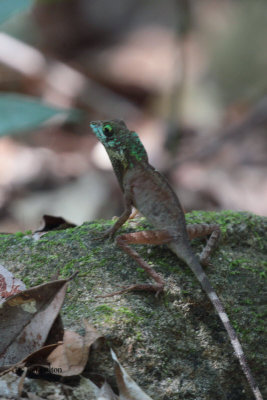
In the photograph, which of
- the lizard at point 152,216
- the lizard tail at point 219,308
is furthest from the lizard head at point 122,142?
the lizard tail at point 219,308

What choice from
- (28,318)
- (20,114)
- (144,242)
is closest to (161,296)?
(144,242)

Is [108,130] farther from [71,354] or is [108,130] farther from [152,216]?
[71,354]

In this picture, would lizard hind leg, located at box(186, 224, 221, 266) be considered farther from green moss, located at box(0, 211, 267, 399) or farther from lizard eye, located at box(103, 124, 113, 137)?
lizard eye, located at box(103, 124, 113, 137)

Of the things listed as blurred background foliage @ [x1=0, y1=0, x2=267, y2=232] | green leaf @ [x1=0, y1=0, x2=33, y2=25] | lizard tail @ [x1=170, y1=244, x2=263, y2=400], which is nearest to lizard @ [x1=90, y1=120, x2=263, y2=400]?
lizard tail @ [x1=170, y1=244, x2=263, y2=400]

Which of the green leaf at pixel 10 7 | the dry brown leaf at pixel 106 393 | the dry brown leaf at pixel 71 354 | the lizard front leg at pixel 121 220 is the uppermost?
the green leaf at pixel 10 7

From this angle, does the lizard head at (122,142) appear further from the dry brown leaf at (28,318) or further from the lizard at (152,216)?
the dry brown leaf at (28,318)

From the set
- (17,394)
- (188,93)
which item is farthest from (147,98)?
(17,394)
